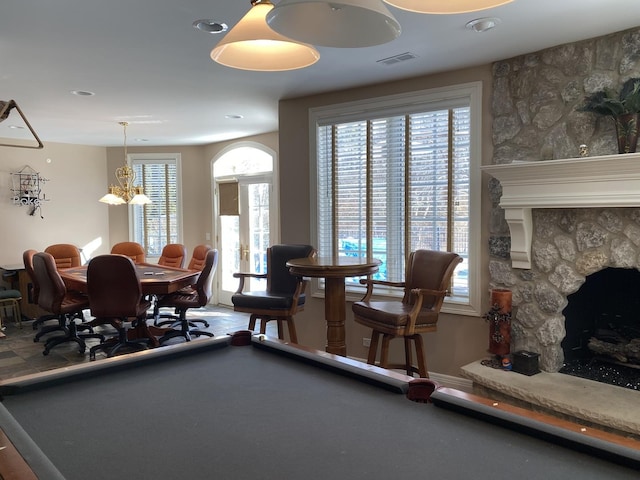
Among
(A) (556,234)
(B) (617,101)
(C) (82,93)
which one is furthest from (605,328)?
(C) (82,93)

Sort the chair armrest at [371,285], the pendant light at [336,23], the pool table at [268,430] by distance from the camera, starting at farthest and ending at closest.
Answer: the chair armrest at [371,285] < the pendant light at [336,23] < the pool table at [268,430]

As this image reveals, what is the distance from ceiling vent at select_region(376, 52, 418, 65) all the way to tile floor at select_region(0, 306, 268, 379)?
3438 mm

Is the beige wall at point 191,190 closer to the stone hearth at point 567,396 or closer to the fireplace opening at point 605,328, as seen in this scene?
the stone hearth at point 567,396

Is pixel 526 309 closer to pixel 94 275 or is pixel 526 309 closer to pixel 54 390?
pixel 54 390

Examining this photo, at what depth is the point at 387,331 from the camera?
10.4ft

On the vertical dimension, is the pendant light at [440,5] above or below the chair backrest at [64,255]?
above

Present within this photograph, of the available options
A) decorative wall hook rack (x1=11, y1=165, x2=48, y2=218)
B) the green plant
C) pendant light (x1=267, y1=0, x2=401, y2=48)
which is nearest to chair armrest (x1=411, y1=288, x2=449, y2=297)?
the green plant

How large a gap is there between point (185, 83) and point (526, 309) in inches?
126

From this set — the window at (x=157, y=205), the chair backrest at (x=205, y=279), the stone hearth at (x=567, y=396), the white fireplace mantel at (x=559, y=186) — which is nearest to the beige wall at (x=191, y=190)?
the window at (x=157, y=205)

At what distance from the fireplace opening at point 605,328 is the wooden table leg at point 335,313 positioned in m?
1.53

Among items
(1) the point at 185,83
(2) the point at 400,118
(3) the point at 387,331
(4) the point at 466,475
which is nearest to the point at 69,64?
(1) the point at 185,83

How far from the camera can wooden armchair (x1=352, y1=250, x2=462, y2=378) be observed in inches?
123

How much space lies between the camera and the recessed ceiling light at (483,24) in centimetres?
271

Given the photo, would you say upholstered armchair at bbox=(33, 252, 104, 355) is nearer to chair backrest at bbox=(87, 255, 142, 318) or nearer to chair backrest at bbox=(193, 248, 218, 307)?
chair backrest at bbox=(87, 255, 142, 318)
